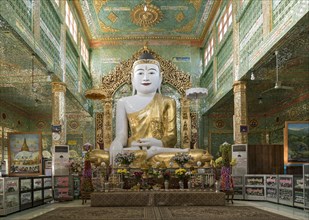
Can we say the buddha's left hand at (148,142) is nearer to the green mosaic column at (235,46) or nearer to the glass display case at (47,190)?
the green mosaic column at (235,46)

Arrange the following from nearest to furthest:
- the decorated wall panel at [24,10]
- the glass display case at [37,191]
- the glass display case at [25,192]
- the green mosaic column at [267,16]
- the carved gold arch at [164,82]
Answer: the decorated wall panel at [24,10] → the glass display case at [25,192] → the green mosaic column at [267,16] → the glass display case at [37,191] → the carved gold arch at [164,82]

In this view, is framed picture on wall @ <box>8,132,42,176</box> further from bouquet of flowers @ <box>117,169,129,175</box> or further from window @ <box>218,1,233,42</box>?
window @ <box>218,1,233,42</box>

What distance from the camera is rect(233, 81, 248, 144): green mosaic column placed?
12195mm

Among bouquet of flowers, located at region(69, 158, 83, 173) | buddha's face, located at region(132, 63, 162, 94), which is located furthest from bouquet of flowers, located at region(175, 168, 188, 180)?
buddha's face, located at region(132, 63, 162, 94)

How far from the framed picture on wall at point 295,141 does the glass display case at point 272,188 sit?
0.61 metres

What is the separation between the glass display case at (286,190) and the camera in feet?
31.6

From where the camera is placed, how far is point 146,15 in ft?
53.3

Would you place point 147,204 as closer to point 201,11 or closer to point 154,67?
point 154,67

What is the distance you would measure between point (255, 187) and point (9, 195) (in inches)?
240

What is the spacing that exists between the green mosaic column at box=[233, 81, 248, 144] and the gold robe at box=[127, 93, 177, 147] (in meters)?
2.68

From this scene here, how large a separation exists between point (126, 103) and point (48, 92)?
2.64m

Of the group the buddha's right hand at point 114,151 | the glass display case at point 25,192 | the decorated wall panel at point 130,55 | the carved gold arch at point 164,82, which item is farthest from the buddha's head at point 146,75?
the glass display case at point 25,192

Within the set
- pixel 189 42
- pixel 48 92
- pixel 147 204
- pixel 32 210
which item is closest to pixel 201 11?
pixel 189 42

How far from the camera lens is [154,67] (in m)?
15.0
